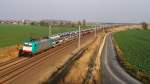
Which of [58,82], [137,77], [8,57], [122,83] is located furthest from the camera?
[8,57]

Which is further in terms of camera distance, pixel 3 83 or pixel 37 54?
pixel 37 54

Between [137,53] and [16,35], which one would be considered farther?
[16,35]

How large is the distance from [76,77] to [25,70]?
868 centimetres

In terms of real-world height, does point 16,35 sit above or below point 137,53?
above

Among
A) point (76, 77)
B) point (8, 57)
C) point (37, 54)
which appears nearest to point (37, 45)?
point (37, 54)

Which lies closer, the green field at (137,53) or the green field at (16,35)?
the green field at (137,53)

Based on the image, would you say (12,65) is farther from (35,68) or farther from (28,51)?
(28,51)

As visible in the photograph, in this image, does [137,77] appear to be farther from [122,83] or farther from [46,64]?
[46,64]

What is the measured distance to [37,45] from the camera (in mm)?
49625

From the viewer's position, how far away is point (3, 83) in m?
27.6

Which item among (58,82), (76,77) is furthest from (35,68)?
(58,82)

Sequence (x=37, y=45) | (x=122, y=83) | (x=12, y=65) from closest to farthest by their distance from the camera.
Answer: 1. (x=122, y=83)
2. (x=12, y=65)
3. (x=37, y=45)

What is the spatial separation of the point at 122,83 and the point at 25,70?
12.5 meters

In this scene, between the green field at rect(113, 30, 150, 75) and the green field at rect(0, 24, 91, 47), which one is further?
the green field at rect(0, 24, 91, 47)
